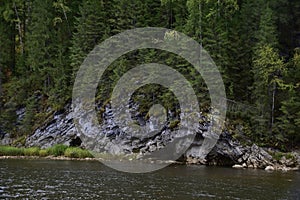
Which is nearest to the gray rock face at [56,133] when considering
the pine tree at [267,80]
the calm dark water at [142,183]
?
the calm dark water at [142,183]

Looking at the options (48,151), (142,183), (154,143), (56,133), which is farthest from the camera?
(56,133)

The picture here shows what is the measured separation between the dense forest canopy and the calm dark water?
978 centimetres

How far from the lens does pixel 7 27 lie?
59281 mm

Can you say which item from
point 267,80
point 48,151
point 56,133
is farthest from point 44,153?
point 267,80

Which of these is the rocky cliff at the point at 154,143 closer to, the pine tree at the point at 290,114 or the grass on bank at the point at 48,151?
the grass on bank at the point at 48,151

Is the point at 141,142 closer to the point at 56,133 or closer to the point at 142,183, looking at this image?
the point at 56,133

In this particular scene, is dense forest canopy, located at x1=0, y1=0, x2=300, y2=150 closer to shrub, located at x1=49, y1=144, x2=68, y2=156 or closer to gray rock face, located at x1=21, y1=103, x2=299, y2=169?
gray rock face, located at x1=21, y1=103, x2=299, y2=169

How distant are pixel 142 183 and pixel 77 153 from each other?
17.5m

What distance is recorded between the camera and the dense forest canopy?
123 feet

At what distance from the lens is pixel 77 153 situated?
39.8 m

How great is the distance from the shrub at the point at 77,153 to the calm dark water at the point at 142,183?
7865mm

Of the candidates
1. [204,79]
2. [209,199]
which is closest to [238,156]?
[204,79]

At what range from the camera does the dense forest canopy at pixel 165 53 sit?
123 feet

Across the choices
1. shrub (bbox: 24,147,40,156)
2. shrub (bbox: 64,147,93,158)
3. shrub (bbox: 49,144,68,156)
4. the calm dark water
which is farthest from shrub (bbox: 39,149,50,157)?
the calm dark water
